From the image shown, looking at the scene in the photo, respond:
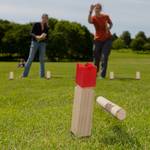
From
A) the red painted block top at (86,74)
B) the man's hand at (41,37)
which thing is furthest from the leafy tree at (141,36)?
the red painted block top at (86,74)

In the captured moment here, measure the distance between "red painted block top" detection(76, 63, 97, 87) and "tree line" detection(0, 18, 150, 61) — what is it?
315 ft

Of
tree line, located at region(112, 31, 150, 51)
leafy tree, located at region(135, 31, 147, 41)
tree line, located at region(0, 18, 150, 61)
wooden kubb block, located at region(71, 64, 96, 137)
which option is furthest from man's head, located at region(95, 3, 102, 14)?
leafy tree, located at region(135, 31, 147, 41)

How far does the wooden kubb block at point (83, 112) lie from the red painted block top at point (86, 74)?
0.07 meters

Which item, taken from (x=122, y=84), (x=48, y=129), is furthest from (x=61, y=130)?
(x=122, y=84)

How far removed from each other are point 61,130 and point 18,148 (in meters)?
1.12

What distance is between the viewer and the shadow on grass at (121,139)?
572cm

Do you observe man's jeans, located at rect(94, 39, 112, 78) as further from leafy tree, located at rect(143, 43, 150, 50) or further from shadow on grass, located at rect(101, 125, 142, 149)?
leafy tree, located at rect(143, 43, 150, 50)

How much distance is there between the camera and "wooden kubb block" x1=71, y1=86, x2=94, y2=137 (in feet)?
19.1

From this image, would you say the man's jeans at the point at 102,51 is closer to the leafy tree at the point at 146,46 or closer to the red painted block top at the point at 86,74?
the red painted block top at the point at 86,74

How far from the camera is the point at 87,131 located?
19.4 ft

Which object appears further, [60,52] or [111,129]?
[60,52]

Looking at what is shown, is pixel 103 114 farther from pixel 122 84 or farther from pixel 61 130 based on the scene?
pixel 122 84

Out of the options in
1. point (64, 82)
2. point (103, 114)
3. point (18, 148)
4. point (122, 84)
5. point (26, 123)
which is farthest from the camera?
point (64, 82)

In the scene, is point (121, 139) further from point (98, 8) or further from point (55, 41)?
point (55, 41)
